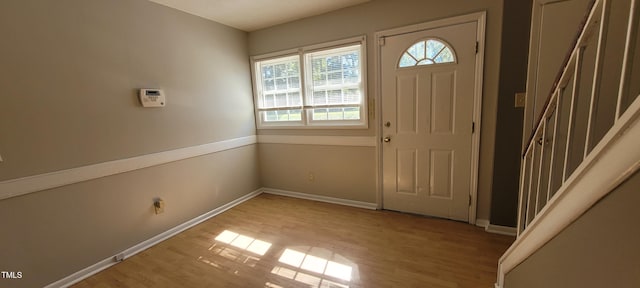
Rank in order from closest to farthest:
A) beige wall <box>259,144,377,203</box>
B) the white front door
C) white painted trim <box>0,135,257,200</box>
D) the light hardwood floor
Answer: white painted trim <box>0,135,257,200</box>
the light hardwood floor
the white front door
beige wall <box>259,144,377,203</box>

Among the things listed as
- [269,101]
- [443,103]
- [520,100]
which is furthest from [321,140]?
[520,100]

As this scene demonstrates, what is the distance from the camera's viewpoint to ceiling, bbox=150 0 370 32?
8.81ft

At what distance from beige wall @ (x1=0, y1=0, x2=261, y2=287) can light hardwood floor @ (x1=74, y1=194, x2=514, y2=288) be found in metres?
0.35

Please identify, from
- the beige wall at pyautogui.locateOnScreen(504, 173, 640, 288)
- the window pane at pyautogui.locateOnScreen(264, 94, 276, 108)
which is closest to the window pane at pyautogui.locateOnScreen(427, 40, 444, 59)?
the beige wall at pyautogui.locateOnScreen(504, 173, 640, 288)

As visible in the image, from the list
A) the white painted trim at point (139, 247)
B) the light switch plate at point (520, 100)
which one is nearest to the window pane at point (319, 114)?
the white painted trim at point (139, 247)

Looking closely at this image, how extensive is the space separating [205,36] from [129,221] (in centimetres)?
220

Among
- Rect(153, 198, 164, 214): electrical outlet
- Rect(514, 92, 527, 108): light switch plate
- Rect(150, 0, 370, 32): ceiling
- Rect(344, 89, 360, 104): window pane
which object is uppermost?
Rect(150, 0, 370, 32): ceiling

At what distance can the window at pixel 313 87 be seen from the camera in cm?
311

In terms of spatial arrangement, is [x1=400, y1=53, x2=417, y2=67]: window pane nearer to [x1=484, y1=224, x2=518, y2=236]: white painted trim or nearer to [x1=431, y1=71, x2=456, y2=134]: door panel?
[x1=431, y1=71, x2=456, y2=134]: door panel

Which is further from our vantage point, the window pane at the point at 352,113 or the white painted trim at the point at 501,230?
the window pane at the point at 352,113

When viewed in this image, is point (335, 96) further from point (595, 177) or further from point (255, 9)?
point (595, 177)

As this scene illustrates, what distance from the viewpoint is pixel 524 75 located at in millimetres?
2223

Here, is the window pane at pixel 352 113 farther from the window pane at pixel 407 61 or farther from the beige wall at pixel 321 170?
the window pane at pixel 407 61

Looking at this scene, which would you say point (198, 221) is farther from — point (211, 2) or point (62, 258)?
point (211, 2)
